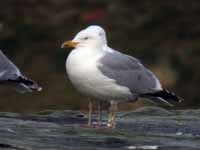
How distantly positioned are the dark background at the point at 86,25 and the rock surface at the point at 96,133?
27.8 feet

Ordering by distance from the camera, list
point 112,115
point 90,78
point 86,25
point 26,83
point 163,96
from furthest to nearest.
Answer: point 86,25 → point 163,96 → point 26,83 → point 112,115 → point 90,78

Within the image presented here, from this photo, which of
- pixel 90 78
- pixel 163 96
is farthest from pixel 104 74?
pixel 163 96

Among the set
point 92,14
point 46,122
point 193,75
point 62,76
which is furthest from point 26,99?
point 46,122

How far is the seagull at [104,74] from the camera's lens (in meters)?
10.7

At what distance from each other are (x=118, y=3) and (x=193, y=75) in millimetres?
5449

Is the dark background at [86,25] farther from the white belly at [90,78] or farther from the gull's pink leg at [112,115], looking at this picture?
the white belly at [90,78]

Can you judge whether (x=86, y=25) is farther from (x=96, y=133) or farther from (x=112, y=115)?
(x=96, y=133)

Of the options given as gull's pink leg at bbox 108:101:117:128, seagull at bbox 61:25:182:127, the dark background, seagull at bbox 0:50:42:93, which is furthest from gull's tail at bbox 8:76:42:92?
the dark background

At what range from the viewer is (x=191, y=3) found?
2620 cm

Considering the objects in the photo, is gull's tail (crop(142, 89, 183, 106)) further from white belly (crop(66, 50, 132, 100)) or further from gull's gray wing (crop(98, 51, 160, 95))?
white belly (crop(66, 50, 132, 100))

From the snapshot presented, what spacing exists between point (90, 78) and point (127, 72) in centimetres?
58

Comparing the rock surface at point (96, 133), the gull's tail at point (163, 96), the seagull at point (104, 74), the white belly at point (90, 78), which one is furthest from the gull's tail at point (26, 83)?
the gull's tail at point (163, 96)

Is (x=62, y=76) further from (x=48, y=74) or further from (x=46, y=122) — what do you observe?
(x=46, y=122)

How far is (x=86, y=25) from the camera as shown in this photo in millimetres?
25891
